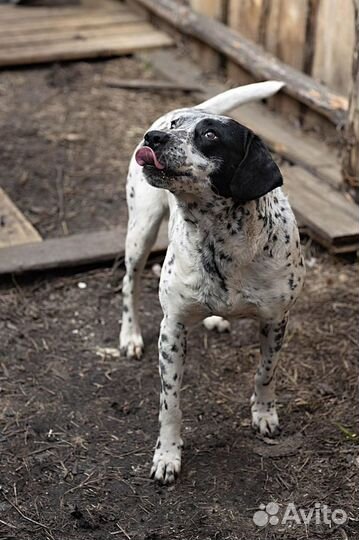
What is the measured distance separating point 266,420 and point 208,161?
1.27m

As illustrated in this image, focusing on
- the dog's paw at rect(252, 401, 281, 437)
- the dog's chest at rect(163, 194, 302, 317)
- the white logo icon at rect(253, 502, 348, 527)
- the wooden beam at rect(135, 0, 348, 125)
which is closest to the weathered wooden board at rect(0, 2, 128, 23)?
the wooden beam at rect(135, 0, 348, 125)

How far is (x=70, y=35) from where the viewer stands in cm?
863

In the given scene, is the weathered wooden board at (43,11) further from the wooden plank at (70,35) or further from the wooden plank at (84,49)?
the wooden plank at (84,49)

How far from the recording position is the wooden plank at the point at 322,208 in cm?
539

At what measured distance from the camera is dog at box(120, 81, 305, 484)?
318 centimetres

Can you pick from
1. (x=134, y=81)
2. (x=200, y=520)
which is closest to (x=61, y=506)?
(x=200, y=520)

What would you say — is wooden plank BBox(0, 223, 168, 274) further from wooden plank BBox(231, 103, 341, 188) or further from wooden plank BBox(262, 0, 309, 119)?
wooden plank BBox(262, 0, 309, 119)

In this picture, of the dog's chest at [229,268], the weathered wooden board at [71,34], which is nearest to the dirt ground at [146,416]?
the dog's chest at [229,268]

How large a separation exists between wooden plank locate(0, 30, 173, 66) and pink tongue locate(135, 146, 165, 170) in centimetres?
519

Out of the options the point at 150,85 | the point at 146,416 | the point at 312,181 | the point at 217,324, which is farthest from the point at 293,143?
the point at 146,416

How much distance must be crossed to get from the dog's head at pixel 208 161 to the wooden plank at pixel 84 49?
5210 mm

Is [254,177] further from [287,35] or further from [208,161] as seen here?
[287,35]

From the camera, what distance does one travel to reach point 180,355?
3.66m

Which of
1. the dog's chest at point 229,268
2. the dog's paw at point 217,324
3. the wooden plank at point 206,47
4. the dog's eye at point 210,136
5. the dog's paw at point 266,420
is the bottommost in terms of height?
the wooden plank at point 206,47
